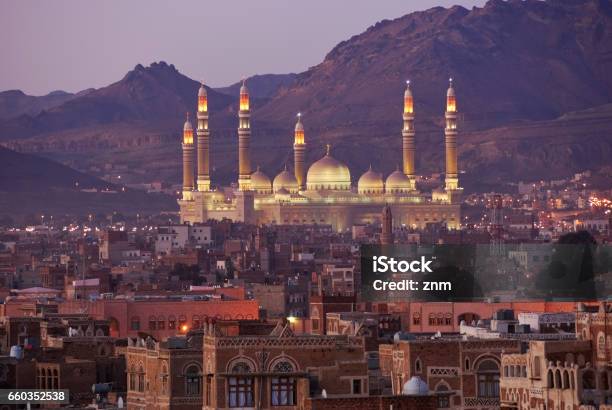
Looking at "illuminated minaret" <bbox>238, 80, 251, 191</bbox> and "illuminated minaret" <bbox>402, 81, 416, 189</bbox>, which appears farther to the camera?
"illuminated minaret" <bbox>402, 81, 416, 189</bbox>

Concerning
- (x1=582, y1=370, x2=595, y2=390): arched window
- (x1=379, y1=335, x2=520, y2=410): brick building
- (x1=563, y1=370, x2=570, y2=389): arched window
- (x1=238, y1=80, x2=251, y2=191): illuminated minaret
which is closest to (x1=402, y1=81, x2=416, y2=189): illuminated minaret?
(x1=238, y1=80, x2=251, y2=191): illuminated minaret

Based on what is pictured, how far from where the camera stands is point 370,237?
469ft

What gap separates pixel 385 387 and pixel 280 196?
133742 millimetres

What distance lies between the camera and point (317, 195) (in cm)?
17000

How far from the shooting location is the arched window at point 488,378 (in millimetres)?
33938

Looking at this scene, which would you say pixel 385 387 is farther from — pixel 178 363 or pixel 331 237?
pixel 331 237

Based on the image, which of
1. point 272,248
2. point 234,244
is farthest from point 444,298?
point 234,244

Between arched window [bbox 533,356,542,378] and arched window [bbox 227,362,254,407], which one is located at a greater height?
arched window [bbox 533,356,542,378]

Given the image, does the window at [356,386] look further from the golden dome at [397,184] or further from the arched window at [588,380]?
the golden dome at [397,184]

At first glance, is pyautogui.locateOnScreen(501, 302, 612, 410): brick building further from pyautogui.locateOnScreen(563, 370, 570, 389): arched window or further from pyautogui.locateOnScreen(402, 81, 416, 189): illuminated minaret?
pyautogui.locateOnScreen(402, 81, 416, 189): illuminated minaret

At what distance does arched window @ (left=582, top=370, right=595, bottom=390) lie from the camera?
30.1 meters

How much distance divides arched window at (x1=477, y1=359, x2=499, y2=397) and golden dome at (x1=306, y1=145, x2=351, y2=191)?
13595 cm

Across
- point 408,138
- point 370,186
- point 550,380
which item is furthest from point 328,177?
point 550,380

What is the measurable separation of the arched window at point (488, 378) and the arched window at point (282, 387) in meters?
3.72
